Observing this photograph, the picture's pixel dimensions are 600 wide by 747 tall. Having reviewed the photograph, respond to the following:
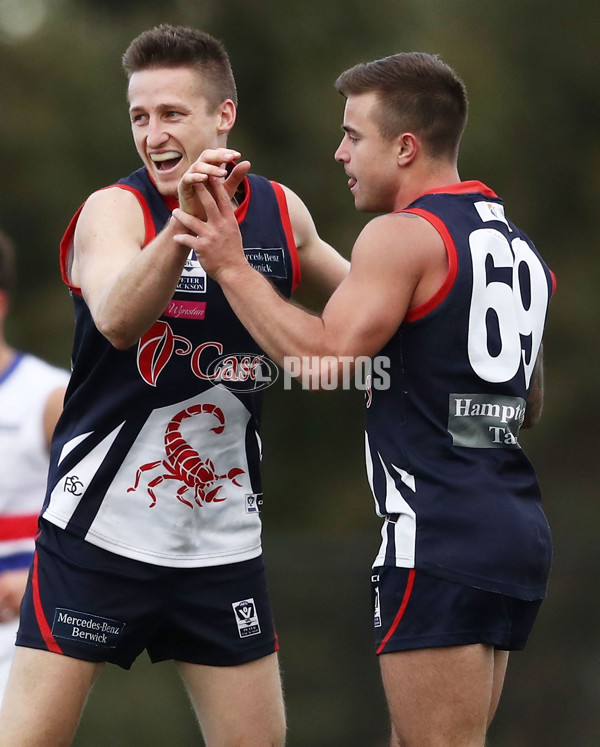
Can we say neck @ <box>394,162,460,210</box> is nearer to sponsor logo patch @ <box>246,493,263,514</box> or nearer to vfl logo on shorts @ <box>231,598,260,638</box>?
sponsor logo patch @ <box>246,493,263,514</box>

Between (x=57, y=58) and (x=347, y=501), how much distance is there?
5.28 meters

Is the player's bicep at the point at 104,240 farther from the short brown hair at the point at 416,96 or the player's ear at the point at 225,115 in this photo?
the short brown hair at the point at 416,96

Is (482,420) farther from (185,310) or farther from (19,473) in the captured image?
(19,473)

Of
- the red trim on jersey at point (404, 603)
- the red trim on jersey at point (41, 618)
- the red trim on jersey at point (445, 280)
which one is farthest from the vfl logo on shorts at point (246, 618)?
the red trim on jersey at point (445, 280)

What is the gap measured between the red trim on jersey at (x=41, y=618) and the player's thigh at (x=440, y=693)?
1.02 meters

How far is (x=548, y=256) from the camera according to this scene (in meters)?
14.1

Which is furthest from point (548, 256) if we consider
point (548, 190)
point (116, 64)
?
point (116, 64)

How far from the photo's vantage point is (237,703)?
401 cm

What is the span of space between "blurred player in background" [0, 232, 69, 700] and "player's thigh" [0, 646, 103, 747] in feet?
1.41

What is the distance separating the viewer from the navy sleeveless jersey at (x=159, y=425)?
3957 millimetres

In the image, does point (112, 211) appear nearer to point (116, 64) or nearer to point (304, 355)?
point (304, 355)

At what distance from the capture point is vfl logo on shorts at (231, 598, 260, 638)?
4074 mm

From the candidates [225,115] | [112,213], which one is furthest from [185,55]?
[112,213]

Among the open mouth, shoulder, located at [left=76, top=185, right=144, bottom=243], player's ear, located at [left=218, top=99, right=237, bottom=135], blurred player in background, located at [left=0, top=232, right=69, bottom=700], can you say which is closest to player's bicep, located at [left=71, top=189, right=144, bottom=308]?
shoulder, located at [left=76, top=185, right=144, bottom=243]
